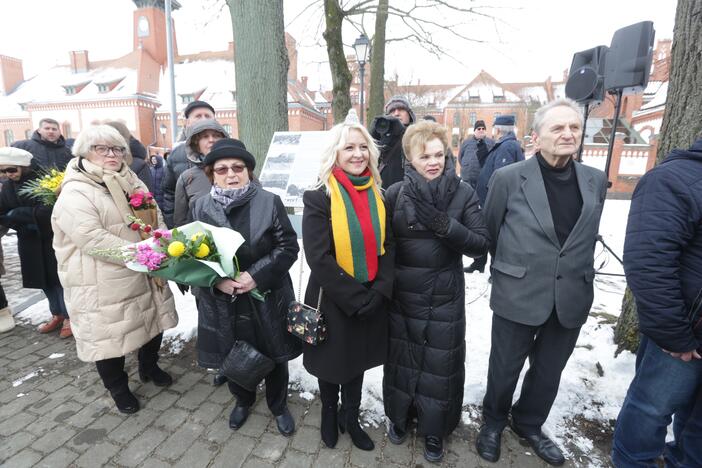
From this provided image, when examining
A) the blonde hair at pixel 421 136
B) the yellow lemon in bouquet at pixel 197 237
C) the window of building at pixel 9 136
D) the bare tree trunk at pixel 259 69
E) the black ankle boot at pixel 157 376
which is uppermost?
the window of building at pixel 9 136

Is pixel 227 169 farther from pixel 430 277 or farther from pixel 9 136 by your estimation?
pixel 9 136

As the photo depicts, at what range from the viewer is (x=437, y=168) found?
7.01 feet

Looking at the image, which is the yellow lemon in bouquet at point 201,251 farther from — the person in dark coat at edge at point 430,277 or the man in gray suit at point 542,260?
the man in gray suit at point 542,260

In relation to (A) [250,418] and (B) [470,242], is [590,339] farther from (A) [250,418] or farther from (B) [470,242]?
(A) [250,418]

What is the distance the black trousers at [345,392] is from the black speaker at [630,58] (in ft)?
15.4

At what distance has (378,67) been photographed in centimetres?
1085

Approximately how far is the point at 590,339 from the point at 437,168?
262 centimetres

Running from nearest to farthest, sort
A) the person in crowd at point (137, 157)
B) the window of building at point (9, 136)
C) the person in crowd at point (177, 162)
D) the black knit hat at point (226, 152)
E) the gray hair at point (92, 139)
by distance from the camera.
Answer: the black knit hat at point (226, 152)
the gray hair at point (92, 139)
the person in crowd at point (177, 162)
the person in crowd at point (137, 157)
the window of building at point (9, 136)

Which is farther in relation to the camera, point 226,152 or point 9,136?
point 9,136

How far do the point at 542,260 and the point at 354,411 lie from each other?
154cm

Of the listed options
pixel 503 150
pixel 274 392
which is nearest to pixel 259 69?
pixel 503 150

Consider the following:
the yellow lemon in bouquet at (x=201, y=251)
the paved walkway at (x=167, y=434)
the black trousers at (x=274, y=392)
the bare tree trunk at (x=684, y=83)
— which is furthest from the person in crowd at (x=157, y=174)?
the bare tree trunk at (x=684, y=83)

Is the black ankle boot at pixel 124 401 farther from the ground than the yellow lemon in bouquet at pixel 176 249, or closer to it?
closer to it

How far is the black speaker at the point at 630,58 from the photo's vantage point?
13.6 feet
